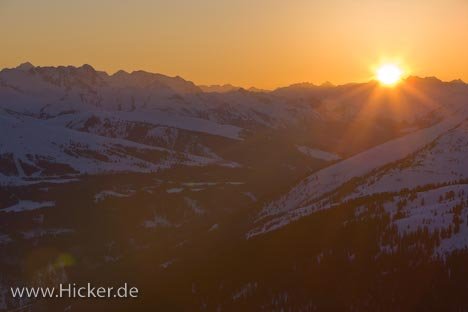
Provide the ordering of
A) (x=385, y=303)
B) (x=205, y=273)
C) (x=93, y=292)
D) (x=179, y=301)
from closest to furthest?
(x=385, y=303) → (x=179, y=301) → (x=205, y=273) → (x=93, y=292)

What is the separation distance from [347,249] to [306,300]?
18.2m

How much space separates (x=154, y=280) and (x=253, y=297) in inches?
1724

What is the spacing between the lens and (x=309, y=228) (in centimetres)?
19712

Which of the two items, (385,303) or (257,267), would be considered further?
(257,267)

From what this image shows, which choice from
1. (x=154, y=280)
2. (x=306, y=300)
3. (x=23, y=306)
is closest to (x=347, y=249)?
(x=306, y=300)

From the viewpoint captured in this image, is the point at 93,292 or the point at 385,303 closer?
the point at 385,303

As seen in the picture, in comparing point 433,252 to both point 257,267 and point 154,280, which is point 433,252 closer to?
point 257,267

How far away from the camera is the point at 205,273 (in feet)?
598

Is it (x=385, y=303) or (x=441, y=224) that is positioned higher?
(x=441, y=224)

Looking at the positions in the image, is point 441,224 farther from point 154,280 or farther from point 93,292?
point 93,292

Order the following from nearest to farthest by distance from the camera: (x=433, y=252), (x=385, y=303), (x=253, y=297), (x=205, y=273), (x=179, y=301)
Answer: (x=385, y=303) < (x=433, y=252) < (x=253, y=297) < (x=179, y=301) < (x=205, y=273)

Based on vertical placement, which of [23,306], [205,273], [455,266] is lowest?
[23,306]

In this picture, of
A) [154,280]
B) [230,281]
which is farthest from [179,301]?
[154,280]

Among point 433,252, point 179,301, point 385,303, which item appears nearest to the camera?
point 385,303
